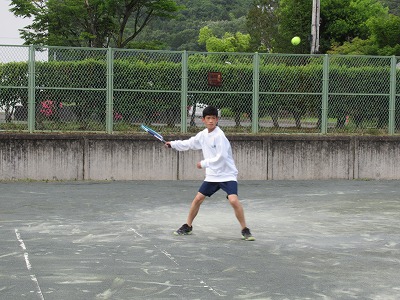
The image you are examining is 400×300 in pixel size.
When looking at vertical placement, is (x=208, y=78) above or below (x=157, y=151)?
above

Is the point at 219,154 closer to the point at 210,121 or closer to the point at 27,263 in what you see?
the point at 210,121

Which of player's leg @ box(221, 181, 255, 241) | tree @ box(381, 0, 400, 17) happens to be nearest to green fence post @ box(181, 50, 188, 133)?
player's leg @ box(221, 181, 255, 241)

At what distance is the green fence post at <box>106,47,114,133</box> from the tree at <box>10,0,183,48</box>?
18.0 metres

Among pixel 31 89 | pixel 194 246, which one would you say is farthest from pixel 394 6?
pixel 194 246

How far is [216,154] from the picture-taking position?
1076 centimetres

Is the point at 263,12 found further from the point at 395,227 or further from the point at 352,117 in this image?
the point at 395,227

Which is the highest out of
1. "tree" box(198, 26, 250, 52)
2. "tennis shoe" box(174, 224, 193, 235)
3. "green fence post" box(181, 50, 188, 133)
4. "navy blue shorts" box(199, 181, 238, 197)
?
"tree" box(198, 26, 250, 52)

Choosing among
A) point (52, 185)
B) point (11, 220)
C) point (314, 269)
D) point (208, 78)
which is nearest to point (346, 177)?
point (208, 78)

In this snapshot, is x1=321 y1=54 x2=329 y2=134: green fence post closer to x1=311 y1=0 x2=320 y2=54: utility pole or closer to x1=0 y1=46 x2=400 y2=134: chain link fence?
x1=0 y1=46 x2=400 y2=134: chain link fence

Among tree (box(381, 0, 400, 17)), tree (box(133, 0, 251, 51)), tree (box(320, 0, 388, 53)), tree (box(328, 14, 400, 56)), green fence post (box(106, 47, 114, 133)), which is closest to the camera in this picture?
green fence post (box(106, 47, 114, 133))

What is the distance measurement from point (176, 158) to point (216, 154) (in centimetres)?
800

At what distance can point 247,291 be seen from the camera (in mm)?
7484

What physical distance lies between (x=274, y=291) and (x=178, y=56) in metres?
12.3

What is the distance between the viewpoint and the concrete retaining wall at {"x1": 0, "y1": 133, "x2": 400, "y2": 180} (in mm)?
18000
